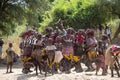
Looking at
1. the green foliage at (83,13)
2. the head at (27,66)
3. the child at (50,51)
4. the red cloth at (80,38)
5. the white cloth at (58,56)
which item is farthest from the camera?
the green foliage at (83,13)

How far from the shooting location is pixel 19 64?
19047 mm

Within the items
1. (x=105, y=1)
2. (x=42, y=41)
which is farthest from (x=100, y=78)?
(x=105, y=1)

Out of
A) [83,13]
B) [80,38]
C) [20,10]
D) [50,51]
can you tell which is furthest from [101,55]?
[83,13]

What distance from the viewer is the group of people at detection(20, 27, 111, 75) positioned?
39.3ft

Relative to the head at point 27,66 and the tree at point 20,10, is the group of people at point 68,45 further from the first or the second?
the tree at point 20,10

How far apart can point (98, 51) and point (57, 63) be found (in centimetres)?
140

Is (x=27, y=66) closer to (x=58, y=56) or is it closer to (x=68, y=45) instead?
(x=58, y=56)

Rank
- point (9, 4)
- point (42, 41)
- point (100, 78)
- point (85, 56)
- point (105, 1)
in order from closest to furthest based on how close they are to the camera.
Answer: point (100, 78) → point (42, 41) → point (85, 56) → point (9, 4) → point (105, 1)

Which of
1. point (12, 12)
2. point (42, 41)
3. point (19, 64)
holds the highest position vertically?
point (12, 12)

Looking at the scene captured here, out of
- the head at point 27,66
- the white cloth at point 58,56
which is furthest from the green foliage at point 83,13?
the white cloth at point 58,56

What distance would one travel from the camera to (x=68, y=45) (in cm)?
1230

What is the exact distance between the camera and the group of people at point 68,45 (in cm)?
1199

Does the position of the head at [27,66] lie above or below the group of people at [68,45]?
below

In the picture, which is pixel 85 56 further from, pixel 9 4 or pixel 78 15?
pixel 78 15
